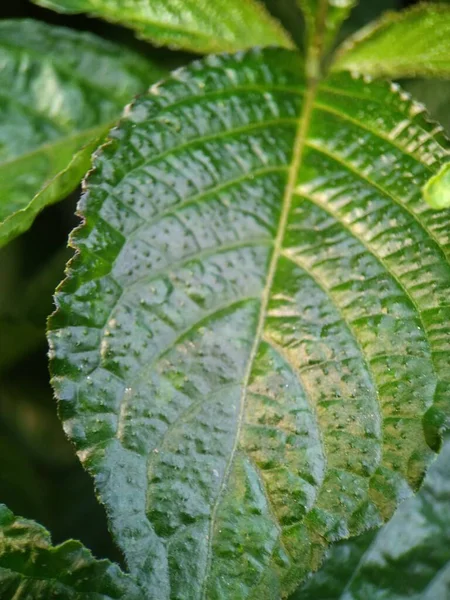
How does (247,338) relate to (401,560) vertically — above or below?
above

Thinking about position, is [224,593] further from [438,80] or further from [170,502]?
[438,80]

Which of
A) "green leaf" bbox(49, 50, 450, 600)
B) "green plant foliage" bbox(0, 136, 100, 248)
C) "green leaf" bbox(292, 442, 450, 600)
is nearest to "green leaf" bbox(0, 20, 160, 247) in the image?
"green plant foliage" bbox(0, 136, 100, 248)

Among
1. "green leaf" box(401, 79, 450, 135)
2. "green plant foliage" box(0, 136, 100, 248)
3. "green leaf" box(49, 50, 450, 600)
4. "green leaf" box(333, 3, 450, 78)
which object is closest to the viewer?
"green leaf" box(49, 50, 450, 600)

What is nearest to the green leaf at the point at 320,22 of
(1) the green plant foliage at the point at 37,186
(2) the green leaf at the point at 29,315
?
(1) the green plant foliage at the point at 37,186

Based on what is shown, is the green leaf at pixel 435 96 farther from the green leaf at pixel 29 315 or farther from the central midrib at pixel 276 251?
the green leaf at pixel 29 315

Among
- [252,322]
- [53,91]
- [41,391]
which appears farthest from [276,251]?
[41,391]

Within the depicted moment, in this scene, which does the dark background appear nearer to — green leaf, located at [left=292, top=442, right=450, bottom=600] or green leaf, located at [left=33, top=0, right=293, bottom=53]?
green leaf, located at [left=33, top=0, right=293, bottom=53]

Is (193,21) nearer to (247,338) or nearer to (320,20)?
(320,20)
